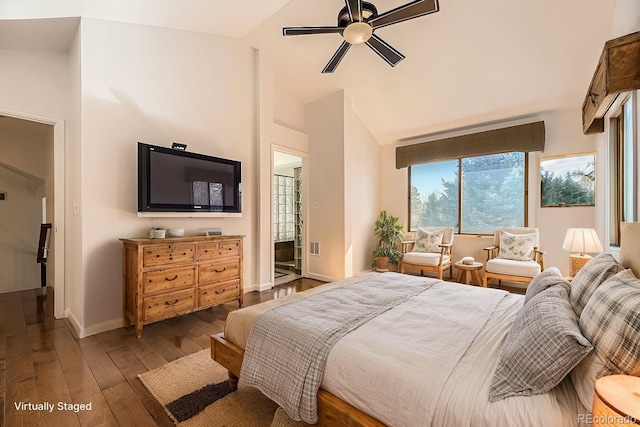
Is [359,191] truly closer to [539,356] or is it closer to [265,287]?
[265,287]

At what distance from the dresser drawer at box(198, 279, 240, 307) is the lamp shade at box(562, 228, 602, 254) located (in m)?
3.71

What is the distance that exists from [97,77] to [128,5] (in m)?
0.75

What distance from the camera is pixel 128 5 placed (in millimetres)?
2668

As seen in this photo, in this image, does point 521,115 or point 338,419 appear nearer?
point 338,419

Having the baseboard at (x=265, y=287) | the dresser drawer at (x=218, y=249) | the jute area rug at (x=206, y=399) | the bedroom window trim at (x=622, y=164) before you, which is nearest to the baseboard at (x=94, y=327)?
the dresser drawer at (x=218, y=249)

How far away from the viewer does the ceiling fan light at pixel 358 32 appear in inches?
98.1

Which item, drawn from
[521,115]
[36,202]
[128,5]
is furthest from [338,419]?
[36,202]

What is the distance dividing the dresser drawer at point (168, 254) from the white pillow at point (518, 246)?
4.18m

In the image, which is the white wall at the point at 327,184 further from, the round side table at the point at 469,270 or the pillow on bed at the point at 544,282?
the pillow on bed at the point at 544,282

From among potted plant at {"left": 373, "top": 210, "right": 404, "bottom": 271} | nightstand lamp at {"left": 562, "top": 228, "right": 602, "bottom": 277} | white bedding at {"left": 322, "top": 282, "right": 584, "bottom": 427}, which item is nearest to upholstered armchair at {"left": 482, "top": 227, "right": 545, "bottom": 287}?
nightstand lamp at {"left": 562, "top": 228, "right": 602, "bottom": 277}

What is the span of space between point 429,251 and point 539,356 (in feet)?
12.8

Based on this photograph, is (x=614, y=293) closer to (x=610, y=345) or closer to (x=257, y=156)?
(x=610, y=345)

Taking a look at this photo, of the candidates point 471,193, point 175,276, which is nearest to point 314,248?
point 175,276

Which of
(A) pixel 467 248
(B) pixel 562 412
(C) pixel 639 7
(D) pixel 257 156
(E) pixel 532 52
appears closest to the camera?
(B) pixel 562 412
